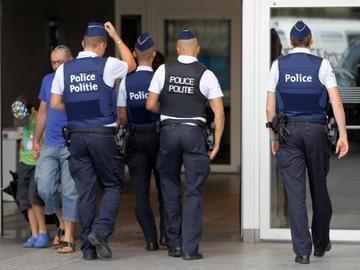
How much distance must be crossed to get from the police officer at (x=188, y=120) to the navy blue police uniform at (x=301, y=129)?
0.56 meters

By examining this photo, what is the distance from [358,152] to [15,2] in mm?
5736

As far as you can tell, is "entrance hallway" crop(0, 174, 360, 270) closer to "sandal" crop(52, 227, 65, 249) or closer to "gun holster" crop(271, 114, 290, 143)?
"sandal" crop(52, 227, 65, 249)

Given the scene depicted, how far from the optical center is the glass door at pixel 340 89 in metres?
8.87

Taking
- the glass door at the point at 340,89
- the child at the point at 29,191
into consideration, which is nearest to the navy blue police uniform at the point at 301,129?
the glass door at the point at 340,89

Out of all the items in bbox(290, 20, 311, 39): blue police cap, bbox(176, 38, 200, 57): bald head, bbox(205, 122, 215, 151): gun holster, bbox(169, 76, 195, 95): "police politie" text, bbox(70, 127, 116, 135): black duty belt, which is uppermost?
bbox(290, 20, 311, 39): blue police cap

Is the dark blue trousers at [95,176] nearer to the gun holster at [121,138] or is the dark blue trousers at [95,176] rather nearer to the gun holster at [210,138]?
the gun holster at [121,138]

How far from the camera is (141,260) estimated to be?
8227mm

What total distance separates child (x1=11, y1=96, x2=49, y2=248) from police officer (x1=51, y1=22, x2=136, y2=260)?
32.7 inches

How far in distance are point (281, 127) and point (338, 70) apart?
1.37 m

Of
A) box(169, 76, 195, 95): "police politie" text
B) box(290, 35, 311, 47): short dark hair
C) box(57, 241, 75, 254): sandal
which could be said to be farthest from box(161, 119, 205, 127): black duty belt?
box(57, 241, 75, 254): sandal

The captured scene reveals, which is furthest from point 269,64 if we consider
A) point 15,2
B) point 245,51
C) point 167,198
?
point 15,2

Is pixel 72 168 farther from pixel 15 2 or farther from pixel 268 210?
pixel 15 2

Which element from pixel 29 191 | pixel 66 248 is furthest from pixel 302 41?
pixel 29 191

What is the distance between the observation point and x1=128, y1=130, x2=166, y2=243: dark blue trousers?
8.48 m
